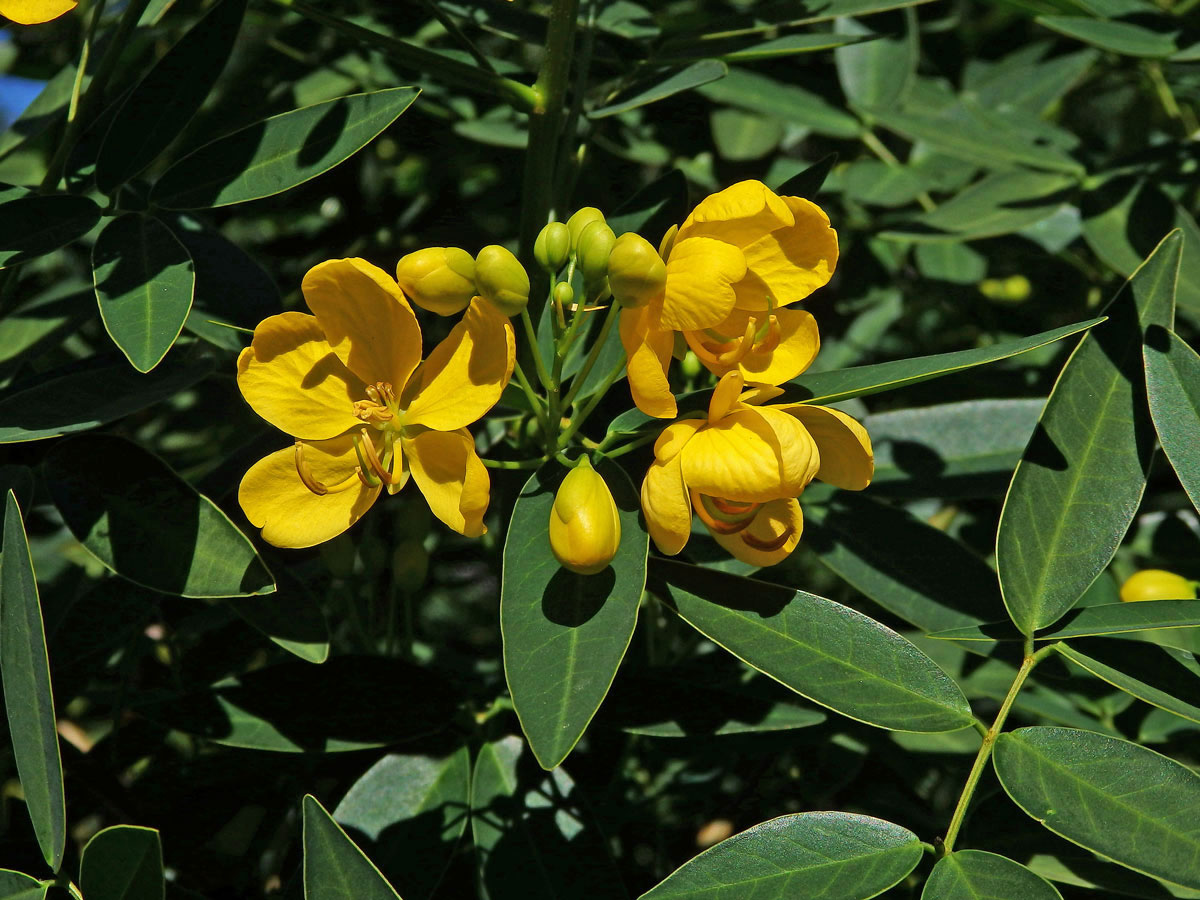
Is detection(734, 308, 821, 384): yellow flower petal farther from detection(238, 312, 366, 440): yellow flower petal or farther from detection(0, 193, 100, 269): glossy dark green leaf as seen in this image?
detection(0, 193, 100, 269): glossy dark green leaf

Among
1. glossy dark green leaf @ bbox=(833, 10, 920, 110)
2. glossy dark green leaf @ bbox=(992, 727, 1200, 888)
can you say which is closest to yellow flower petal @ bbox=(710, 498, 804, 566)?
glossy dark green leaf @ bbox=(992, 727, 1200, 888)

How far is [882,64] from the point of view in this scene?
2.10 metres

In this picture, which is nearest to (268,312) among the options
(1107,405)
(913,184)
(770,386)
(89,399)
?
(89,399)

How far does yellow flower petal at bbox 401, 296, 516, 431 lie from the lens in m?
1.16

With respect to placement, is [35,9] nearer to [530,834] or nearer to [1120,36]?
[530,834]

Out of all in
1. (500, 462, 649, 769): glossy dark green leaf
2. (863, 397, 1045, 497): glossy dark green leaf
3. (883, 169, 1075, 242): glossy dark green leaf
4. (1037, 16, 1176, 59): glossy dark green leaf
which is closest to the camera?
(500, 462, 649, 769): glossy dark green leaf

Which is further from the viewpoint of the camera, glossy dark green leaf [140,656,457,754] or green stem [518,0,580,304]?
glossy dark green leaf [140,656,457,754]

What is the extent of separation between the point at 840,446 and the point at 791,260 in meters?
0.21

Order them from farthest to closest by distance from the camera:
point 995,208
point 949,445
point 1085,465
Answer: point 995,208, point 949,445, point 1085,465

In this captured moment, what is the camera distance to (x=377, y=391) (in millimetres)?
1276

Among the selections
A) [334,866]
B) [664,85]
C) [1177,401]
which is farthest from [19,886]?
[1177,401]

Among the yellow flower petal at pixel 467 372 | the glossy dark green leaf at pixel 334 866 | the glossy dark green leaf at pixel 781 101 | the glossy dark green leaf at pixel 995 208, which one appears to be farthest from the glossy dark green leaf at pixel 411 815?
the glossy dark green leaf at pixel 781 101

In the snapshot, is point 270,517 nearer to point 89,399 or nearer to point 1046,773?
point 89,399

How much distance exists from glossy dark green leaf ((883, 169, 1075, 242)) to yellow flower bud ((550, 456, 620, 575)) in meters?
0.95
